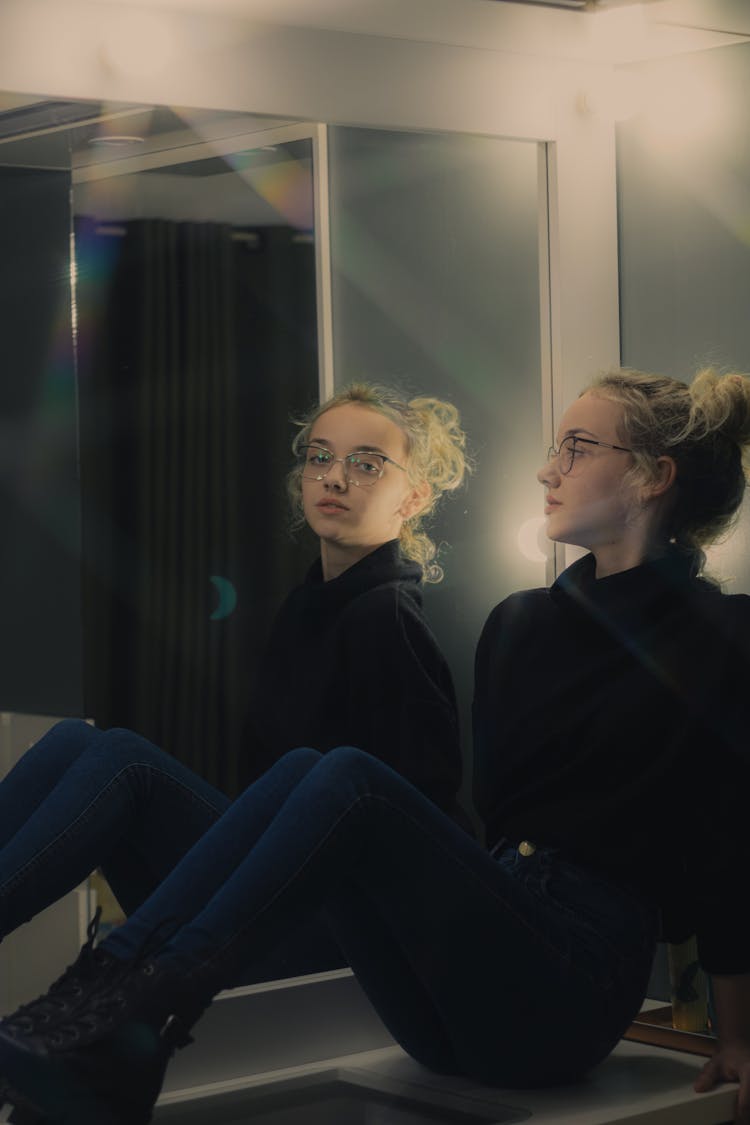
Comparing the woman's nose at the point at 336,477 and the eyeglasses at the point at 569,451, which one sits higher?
the eyeglasses at the point at 569,451

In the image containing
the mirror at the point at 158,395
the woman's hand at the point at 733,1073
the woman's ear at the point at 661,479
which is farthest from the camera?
the mirror at the point at 158,395

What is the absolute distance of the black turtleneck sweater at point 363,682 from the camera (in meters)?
2.36

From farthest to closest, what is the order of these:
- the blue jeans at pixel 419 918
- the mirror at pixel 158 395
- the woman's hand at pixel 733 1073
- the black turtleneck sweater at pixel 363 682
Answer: the black turtleneck sweater at pixel 363 682
the mirror at pixel 158 395
the woman's hand at pixel 733 1073
the blue jeans at pixel 419 918

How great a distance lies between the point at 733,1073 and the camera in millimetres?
1958

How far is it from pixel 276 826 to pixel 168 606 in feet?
2.60

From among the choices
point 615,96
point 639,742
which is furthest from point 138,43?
point 639,742

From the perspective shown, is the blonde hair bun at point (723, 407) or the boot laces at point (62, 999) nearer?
the boot laces at point (62, 999)

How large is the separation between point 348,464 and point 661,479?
556 mm

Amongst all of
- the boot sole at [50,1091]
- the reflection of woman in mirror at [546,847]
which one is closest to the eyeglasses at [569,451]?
the reflection of woman in mirror at [546,847]

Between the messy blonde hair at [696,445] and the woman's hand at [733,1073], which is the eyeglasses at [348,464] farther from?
the woman's hand at [733,1073]

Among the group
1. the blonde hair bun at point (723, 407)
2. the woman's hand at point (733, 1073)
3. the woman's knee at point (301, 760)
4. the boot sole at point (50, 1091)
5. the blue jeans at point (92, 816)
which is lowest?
the woman's hand at point (733, 1073)

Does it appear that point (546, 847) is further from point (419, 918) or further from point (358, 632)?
point (358, 632)

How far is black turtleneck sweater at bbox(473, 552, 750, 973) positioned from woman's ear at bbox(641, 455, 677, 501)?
0.10 meters

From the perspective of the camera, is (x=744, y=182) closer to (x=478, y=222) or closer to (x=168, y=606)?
(x=478, y=222)
